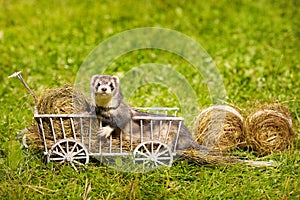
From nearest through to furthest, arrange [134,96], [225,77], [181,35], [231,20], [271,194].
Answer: [271,194]
[134,96]
[225,77]
[181,35]
[231,20]

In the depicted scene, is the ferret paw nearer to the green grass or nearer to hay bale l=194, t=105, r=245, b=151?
the green grass

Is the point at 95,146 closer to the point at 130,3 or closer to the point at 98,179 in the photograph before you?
the point at 98,179

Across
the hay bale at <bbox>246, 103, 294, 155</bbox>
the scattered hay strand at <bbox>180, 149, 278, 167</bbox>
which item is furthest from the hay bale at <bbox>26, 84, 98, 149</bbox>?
the hay bale at <bbox>246, 103, 294, 155</bbox>

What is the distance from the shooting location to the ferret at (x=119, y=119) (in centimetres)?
423

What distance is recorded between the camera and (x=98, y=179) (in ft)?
14.3

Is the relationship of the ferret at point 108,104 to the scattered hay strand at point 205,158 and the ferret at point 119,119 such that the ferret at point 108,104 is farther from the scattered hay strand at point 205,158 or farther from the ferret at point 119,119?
the scattered hay strand at point 205,158

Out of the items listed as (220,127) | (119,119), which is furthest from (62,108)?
(220,127)

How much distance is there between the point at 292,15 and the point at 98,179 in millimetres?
6329

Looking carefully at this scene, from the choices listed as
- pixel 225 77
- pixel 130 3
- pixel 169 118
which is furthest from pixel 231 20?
pixel 169 118

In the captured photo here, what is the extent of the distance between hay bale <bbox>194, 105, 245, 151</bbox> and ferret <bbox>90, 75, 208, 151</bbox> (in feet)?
0.77

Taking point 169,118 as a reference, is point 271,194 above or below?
below

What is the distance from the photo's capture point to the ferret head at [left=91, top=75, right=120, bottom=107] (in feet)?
13.6

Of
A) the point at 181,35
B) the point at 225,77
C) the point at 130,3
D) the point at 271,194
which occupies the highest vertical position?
the point at 130,3

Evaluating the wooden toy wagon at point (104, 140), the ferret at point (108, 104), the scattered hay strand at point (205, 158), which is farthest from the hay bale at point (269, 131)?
the ferret at point (108, 104)
